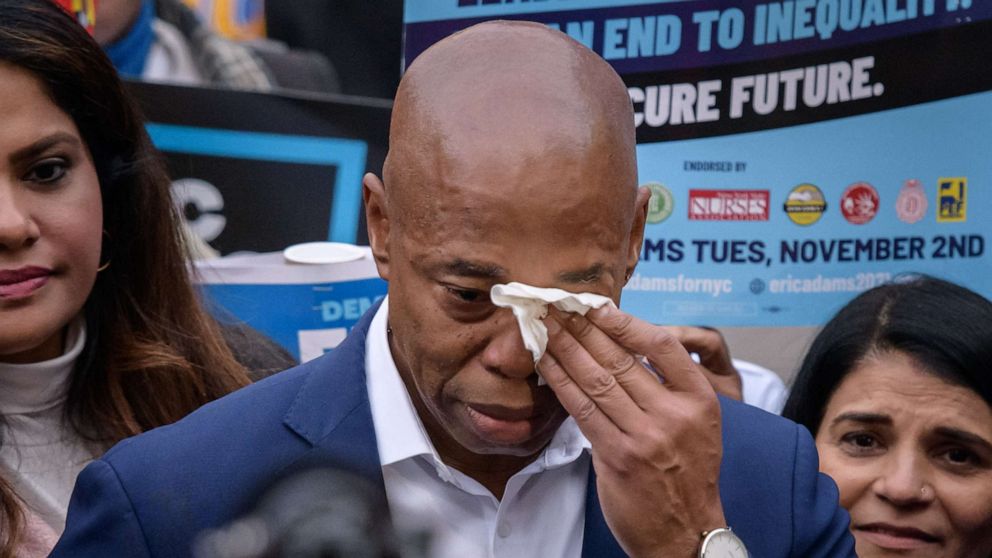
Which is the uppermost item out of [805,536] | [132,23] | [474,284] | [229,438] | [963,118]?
[132,23]

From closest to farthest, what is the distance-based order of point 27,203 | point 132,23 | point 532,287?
point 532,287 → point 27,203 → point 132,23

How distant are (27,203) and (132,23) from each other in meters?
1.93

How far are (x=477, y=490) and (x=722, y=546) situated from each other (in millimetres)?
458

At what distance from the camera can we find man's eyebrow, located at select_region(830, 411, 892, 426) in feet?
11.0

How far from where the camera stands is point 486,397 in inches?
86.5

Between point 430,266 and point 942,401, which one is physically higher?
point 430,266

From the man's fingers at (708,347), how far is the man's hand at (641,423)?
1.64m

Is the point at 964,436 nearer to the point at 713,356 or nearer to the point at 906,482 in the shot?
the point at 906,482

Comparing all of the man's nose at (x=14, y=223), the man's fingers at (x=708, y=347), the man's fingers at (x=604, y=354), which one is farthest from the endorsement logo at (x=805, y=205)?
the man's nose at (x=14, y=223)

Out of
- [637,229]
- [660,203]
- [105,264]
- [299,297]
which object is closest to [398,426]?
[637,229]

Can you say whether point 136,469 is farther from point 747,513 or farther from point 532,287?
point 747,513

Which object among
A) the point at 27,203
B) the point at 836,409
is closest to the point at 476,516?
the point at 27,203

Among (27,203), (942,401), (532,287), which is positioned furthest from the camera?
(942,401)

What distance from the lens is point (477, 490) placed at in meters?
2.40
